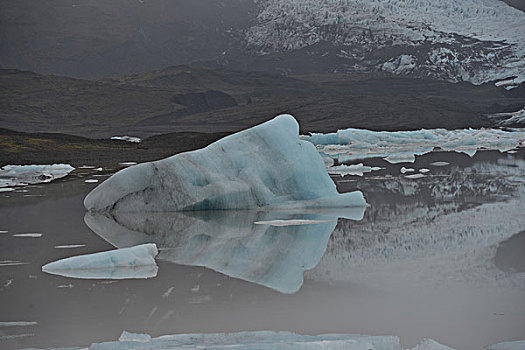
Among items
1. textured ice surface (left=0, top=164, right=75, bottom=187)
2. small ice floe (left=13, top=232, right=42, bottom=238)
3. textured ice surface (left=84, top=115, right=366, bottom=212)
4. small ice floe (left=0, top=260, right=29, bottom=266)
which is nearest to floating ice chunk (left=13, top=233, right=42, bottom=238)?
small ice floe (left=13, top=232, right=42, bottom=238)

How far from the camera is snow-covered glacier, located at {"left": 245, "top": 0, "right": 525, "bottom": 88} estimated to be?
12600 cm

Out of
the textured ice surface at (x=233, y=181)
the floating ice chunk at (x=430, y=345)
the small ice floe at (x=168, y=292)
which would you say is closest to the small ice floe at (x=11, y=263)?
the small ice floe at (x=168, y=292)

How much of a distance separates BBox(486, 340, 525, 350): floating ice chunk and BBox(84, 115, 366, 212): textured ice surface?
5312mm

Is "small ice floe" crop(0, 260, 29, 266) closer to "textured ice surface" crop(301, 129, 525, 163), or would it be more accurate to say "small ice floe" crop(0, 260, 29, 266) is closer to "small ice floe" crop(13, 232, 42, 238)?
"small ice floe" crop(13, 232, 42, 238)

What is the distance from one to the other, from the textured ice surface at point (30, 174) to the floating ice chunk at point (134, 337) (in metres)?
9.44

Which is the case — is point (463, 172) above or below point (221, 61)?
above

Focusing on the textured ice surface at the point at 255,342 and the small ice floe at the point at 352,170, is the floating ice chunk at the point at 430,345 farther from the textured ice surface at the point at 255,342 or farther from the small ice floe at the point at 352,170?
the small ice floe at the point at 352,170

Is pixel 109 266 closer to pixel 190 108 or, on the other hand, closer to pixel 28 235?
pixel 28 235

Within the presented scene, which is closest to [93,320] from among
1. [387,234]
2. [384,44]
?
[387,234]

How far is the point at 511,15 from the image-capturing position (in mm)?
162375

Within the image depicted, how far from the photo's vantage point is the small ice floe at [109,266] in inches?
205

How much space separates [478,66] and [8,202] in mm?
125195

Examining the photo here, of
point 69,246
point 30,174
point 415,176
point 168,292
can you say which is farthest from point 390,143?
point 168,292

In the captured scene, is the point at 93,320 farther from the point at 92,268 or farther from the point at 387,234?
the point at 387,234
